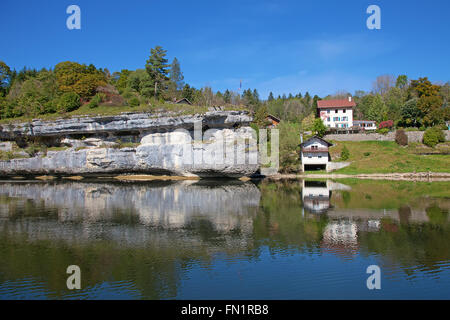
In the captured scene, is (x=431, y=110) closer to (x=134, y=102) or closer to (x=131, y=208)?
(x=134, y=102)

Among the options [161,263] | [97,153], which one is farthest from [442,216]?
[97,153]

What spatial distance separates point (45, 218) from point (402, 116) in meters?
65.4

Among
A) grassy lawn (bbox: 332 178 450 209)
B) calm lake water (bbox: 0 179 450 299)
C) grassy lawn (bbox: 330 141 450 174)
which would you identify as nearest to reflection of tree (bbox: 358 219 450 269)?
calm lake water (bbox: 0 179 450 299)


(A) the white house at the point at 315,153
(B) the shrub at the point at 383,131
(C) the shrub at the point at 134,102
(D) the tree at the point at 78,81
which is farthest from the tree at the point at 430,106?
(D) the tree at the point at 78,81

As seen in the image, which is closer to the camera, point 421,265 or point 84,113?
point 421,265

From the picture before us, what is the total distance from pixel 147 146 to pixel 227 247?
34.0 meters

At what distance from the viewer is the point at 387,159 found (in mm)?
52594

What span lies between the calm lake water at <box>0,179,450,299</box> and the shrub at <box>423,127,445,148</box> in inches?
1161

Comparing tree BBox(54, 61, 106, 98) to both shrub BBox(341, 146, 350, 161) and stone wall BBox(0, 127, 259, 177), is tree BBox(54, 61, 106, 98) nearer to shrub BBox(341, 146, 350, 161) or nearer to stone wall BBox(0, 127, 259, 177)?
stone wall BBox(0, 127, 259, 177)

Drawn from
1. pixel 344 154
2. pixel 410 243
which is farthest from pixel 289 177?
pixel 410 243

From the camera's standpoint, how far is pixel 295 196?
33469 millimetres

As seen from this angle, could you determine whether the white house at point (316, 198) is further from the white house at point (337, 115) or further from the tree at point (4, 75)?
the tree at point (4, 75)
